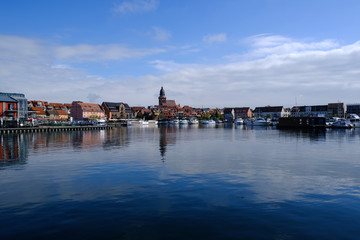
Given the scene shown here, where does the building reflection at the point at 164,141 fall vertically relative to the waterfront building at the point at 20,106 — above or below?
below

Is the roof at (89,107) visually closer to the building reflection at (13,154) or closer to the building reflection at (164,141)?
the building reflection at (164,141)

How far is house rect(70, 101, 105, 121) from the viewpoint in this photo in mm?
180125

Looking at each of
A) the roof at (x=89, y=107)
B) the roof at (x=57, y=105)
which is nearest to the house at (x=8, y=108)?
the roof at (x=89, y=107)

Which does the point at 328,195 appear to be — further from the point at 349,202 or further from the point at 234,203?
the point at 234,203

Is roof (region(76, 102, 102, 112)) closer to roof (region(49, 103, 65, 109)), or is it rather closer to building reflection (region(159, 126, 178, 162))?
roof (region(49, 103, 65, 109))

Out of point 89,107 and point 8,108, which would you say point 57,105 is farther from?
point 8,108

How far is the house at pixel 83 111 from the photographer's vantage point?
7092 inches

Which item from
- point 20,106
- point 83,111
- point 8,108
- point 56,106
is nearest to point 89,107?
point 83,111

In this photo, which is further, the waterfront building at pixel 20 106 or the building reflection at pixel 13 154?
the waterfront building at pixel 20 106

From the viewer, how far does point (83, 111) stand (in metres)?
180

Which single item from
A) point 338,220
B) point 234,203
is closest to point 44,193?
point 234,203

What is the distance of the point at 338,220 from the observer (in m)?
11.8

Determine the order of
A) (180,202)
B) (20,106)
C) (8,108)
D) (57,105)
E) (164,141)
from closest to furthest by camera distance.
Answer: (180,202)
(164,141)
(8,108)
(20,106)
(57,105)

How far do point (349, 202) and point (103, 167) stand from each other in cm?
1979
